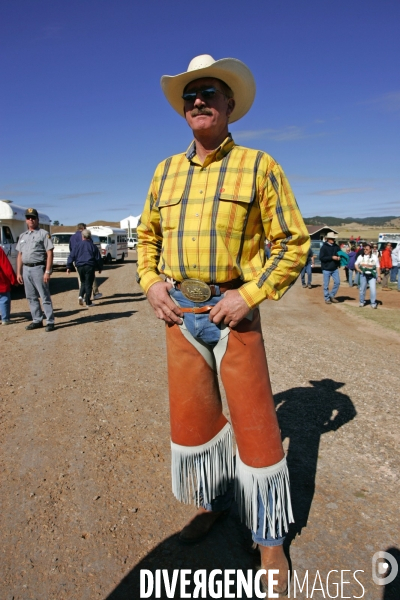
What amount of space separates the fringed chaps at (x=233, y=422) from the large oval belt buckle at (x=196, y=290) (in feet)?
0.63

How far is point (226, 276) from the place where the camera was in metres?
2.10

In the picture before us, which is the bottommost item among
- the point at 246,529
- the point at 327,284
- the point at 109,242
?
the point at 327,284

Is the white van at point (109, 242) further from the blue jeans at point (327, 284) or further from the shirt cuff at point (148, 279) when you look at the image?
the shirt cuff at point (148, 279)

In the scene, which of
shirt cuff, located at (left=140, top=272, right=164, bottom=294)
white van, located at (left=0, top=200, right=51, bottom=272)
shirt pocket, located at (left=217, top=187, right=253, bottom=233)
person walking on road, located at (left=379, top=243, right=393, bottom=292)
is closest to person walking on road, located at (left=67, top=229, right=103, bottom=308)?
white van, located at (left=0, top=200, right=51, bottom=272)

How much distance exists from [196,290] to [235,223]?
36 centimetres

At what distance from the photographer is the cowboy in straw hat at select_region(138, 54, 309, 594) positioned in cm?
206

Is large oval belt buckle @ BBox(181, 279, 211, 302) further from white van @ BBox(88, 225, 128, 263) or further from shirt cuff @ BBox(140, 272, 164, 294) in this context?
white van @ BBox(88, 225, 128, 263)

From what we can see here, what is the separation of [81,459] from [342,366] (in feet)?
12.1

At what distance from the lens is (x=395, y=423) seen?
3920 mm

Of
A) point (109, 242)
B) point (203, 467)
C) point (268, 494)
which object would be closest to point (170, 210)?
point (203, 467)

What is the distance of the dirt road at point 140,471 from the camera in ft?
7.43

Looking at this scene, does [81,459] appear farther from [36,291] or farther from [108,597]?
[36,291]

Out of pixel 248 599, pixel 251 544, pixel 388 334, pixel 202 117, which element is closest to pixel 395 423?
pixel 251 544

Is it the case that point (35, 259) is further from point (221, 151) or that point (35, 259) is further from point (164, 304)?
point (221, 151)
